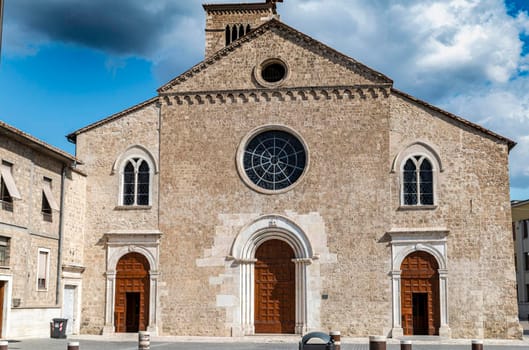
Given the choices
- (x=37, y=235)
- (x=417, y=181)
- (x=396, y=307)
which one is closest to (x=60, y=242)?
(x=37, y=235)

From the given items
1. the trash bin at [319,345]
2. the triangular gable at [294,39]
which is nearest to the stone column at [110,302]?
the triangular gable at [294,39]

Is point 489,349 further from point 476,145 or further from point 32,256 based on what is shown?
point 32,256

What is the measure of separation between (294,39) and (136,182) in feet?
31.0

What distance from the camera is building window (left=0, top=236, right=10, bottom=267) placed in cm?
2592

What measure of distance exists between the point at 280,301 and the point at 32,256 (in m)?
10.3

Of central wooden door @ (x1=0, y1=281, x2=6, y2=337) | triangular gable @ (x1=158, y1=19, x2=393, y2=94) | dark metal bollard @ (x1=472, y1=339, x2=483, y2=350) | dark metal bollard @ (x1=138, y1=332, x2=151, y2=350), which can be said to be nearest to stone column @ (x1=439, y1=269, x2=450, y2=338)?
triangular gable @ (x1=158, y1=19, x2=393, y2=94)

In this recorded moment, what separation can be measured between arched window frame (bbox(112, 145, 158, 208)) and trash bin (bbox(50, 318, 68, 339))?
5794 mm

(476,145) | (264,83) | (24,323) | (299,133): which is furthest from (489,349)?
(24,323)

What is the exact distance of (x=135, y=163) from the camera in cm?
3197

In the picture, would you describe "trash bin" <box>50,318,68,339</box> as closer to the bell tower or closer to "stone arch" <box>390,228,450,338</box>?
"stone arch" <box>390,228,450,338</box>

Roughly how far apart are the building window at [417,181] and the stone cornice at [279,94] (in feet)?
10.5

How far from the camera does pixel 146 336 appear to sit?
1945 cm

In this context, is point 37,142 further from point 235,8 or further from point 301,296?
point 235,8

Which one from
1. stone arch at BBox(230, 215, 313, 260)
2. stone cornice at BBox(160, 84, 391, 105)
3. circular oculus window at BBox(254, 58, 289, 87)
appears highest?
circular oculus window at BBox(254, 58, 289, 87)
